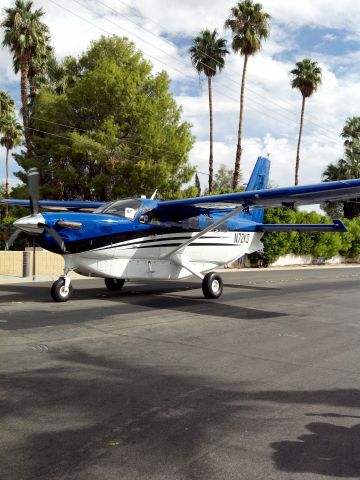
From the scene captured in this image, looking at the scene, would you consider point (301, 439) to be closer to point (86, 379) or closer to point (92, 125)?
point (86, 379)

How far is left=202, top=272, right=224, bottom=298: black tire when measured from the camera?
44.5 feet

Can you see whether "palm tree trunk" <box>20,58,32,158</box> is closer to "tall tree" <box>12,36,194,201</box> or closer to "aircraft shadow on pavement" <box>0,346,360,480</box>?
"tall tree" <box>12,36,194,201</box>

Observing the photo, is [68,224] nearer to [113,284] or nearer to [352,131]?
[113,284]

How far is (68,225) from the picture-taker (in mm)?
11453

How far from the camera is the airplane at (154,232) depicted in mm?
11555

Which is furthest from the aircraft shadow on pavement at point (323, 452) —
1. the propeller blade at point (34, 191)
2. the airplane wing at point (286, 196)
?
the propeller blade at point (34, 191)

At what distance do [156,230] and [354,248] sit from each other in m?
37.2

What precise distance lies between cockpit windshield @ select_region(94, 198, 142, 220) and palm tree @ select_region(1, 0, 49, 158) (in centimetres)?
2201

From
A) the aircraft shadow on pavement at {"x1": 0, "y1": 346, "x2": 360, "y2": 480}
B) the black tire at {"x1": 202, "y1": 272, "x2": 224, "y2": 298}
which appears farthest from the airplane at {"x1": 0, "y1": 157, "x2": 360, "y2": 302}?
the aircraft shadow on pavement at {"x1": 0, "y1": 346, "x2": 360, "y2": 480}

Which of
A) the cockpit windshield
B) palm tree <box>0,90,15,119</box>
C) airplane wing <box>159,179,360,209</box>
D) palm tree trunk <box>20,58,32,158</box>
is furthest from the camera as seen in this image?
palm tree <box>0,90,15,119</box>

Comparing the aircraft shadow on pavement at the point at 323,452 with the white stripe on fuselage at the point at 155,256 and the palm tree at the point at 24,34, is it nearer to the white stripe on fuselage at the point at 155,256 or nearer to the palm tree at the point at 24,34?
the white stripe on fuselage at the point at 155,256

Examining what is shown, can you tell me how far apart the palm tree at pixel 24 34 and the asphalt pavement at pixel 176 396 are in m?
27.5

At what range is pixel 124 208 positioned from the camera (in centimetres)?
1302

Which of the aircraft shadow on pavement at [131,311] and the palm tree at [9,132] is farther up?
the palm tree at [9,132]
